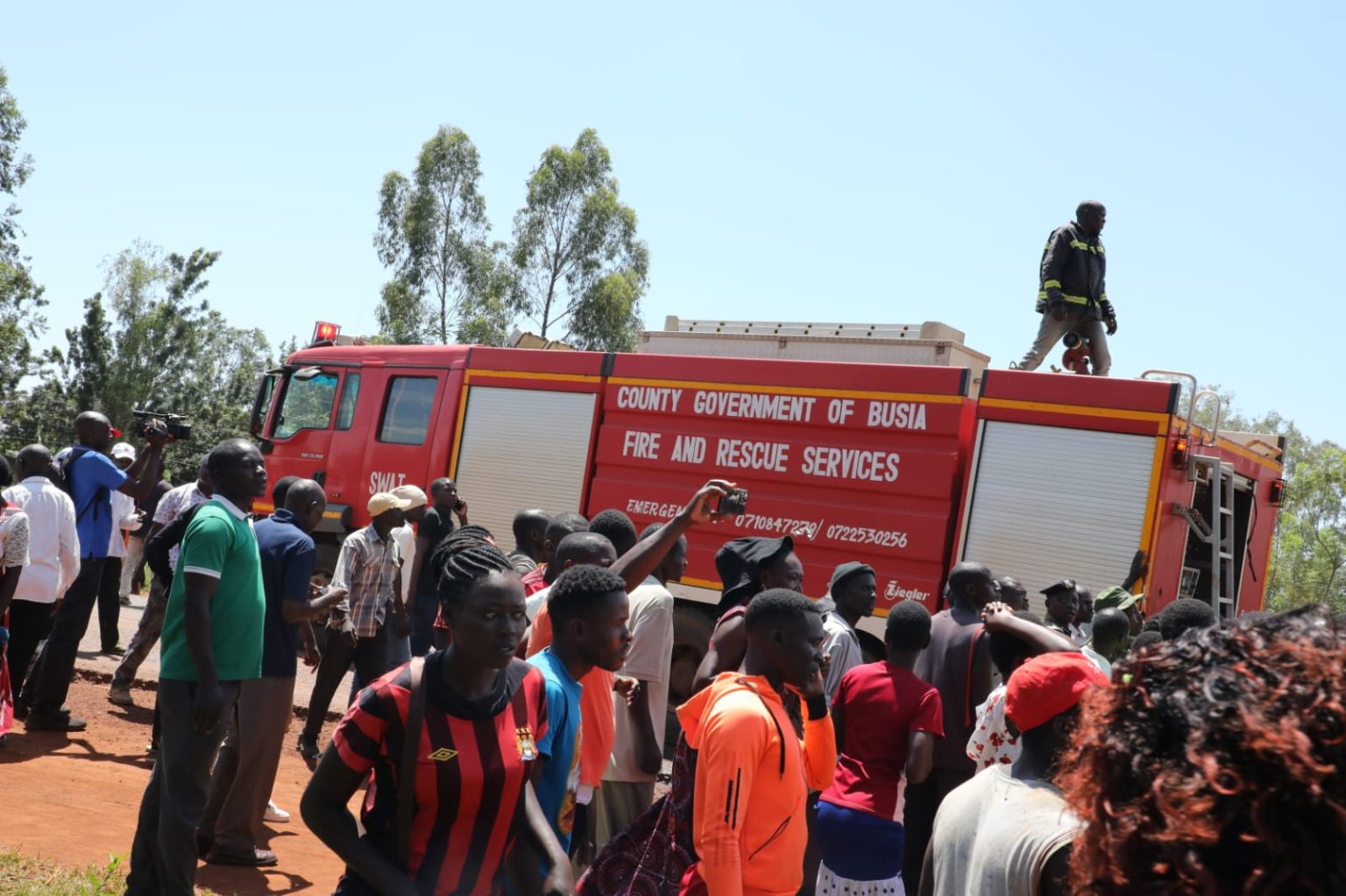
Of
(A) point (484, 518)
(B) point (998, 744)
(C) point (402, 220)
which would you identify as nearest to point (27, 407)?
(C) point (402, 220)

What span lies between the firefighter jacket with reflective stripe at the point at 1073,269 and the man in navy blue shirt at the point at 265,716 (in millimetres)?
6260

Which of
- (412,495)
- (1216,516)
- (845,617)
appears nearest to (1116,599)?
(845,617)

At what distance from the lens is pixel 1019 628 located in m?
3.56

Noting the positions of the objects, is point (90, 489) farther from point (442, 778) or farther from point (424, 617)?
point (442, 778)

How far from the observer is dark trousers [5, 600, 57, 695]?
7531 millimetres

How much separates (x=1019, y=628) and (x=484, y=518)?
8508mm

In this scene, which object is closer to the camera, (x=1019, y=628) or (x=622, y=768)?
(x=1019, y=628)

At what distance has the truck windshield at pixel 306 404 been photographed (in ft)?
42.9

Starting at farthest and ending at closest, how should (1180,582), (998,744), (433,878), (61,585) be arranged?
(1180,582) < (61,585) < (998,744) < (433,878)

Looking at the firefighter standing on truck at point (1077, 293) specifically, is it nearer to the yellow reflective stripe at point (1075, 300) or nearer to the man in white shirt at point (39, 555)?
the yellow reflective stripe at point (1075, 300)

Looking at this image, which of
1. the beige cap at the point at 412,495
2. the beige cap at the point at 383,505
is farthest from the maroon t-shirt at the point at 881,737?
the beige cap at the point at 412,495

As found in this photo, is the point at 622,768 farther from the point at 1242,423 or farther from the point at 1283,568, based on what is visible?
the point at 1242,423

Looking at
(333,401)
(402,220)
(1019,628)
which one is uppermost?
(402,220)

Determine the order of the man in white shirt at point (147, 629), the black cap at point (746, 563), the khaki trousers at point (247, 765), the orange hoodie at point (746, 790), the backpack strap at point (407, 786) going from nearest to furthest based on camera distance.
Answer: the backpack strap at point (407, 786), the orange hoodie at point (746, 790), the black cap at point (746, 563), the khaki trousers at point (247, 765), the man in white shirt at point (147, 629)
